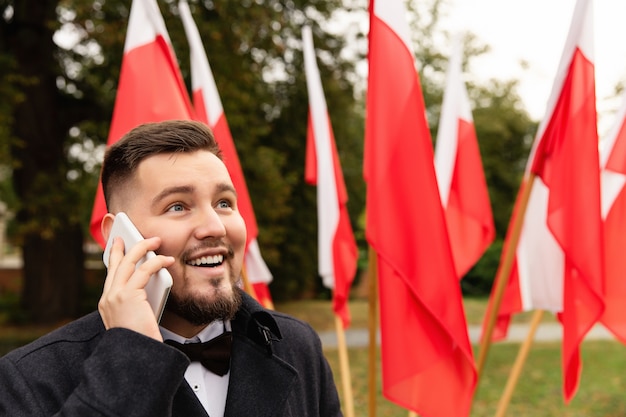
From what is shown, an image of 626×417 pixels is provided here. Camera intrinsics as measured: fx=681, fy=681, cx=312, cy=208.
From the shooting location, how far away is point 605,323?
325cm

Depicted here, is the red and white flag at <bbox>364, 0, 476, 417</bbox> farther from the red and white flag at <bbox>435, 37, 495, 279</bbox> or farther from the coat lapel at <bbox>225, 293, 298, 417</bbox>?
the red and white flag at <bbox>435, 37, 495, 279</bbox>

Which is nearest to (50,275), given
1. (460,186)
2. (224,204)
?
(460,186)

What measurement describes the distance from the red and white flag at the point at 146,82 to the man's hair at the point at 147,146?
5.42 feet

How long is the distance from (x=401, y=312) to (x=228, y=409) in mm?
1331

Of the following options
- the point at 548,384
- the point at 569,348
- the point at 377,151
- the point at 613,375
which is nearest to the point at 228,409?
the point at 377,151

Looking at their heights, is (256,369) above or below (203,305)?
below

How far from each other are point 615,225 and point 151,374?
278 centimetres

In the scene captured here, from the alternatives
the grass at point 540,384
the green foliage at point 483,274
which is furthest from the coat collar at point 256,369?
the green foliage at point 483,274

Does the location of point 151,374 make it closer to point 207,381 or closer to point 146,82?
point 207,381

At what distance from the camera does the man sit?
1449mm

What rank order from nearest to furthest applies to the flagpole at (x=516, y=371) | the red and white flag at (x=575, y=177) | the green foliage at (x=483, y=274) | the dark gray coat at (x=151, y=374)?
the dark gray coat at (x=151, y=374) < the red and white flag at (x=575, y=177) < the flagpole at (x=516, y=371) < the green foliage at (x=483, y=274)

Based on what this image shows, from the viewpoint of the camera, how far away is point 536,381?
10078 millimetres

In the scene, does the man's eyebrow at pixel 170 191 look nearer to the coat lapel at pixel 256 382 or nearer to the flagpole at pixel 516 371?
the coat lapel at pixel 256 382

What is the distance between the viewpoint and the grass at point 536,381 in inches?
336
